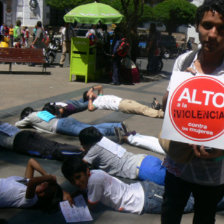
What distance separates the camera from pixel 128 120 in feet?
22.2

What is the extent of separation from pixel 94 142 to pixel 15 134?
132cm

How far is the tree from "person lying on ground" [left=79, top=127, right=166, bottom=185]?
27252mm

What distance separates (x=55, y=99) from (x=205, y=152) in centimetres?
659

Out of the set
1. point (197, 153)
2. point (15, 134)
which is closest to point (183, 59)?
point (197, 153)

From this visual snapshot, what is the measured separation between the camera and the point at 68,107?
21.9 ft

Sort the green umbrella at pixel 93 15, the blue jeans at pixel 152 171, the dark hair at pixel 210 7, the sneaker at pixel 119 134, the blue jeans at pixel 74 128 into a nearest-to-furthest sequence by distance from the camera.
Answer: the dark hair at pixel 210 7
the blue jeans at pixel 152 171
the sneaker at pixel 119 134
the blue jeans at pixel 74 128
the green umbrella at pixel 93 15

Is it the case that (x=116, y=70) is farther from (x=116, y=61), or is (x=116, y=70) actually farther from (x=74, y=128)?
(x=74, y=128)

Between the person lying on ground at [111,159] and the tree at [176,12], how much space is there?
27.3 metres

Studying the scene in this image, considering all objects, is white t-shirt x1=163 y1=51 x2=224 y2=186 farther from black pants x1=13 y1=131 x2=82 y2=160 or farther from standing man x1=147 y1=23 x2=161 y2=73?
standing man x1=147 y1=23 x2=161 y2=73

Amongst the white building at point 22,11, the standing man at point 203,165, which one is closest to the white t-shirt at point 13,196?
the standing man at point 203,165

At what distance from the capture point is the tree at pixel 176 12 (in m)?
29.6

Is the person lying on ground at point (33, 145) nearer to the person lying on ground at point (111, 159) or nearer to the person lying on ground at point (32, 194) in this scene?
the person lying on ground at point (111, 159)

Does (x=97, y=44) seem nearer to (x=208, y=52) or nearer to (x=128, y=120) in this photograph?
(x=128, y=120)

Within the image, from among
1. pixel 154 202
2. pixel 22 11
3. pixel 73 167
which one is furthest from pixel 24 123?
pixel 22 11
